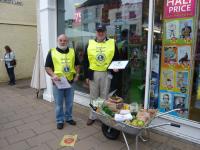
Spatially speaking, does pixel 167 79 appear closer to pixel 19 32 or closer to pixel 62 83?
pixel 62 83

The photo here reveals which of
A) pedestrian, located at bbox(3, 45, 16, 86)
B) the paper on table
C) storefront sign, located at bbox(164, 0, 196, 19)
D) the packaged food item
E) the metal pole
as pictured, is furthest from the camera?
pedestrian, located at bbox(3, 45, 16, 86)

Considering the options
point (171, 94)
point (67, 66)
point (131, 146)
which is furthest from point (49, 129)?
point (171, 94)

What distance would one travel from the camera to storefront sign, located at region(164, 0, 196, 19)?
11.9ft

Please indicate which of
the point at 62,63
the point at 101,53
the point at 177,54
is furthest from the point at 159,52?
the point at 62,63

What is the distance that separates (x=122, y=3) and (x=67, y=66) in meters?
1.87

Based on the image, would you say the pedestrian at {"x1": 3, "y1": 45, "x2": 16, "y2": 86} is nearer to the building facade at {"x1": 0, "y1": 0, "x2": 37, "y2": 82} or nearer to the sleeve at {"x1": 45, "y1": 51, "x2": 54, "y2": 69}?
the building facade at {"x1": 0, "y1": 0, "x2": 37, "y2": 82}

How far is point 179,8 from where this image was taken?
373cm

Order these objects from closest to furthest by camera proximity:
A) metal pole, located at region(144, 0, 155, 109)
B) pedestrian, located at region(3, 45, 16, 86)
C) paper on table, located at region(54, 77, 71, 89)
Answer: metal pole, located at region(144, 0, 155, 109), paper on table, located at region(54, 77, 71, 89), pedestrian, located at region(3, 45, 16, 86)

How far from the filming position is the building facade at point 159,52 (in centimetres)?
375

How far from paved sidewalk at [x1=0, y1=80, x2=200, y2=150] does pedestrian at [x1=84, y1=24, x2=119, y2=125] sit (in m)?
0.71

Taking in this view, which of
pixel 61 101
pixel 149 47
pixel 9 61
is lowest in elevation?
pixel 61 101

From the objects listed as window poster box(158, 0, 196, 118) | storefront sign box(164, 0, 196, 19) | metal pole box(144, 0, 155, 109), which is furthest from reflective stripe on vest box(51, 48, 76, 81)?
storefront sign box(164, 0, 196, 19)

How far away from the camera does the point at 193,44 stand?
369 centimetres

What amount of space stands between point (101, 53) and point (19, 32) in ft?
24.6
